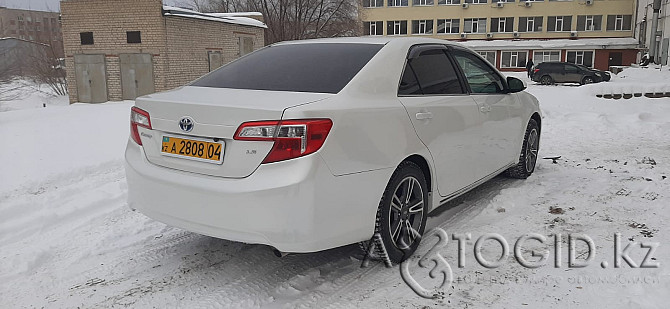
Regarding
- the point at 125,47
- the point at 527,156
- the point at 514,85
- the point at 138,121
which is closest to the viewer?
the point at 138,121

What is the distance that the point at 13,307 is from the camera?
299 cm

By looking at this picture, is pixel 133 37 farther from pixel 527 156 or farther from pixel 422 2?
pixel 422 2

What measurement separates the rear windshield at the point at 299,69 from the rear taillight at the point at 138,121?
0.52 metres

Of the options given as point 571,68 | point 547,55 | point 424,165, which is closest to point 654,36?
point 571,68

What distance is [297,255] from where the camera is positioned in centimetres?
371

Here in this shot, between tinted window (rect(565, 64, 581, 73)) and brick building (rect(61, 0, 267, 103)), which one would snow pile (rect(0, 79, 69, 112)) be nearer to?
brick building (rect(61, 0, 267, 103))

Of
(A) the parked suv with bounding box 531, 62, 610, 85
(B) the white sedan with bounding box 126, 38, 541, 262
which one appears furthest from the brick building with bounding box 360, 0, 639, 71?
(B) the white sedan with bounding box 126, 38, 541, 262

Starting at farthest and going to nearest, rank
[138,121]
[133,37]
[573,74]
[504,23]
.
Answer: [504,23] < [573,74] < [133,37] < [138,121]

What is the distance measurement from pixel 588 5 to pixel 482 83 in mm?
55236

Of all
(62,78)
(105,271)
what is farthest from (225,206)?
(62,78)

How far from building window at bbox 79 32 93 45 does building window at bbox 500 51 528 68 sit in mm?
42026

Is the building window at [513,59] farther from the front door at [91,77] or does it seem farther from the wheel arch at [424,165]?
the wheel arch at [424,165]

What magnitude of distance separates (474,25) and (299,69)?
183 feet

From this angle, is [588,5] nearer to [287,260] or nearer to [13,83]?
[13,83]
